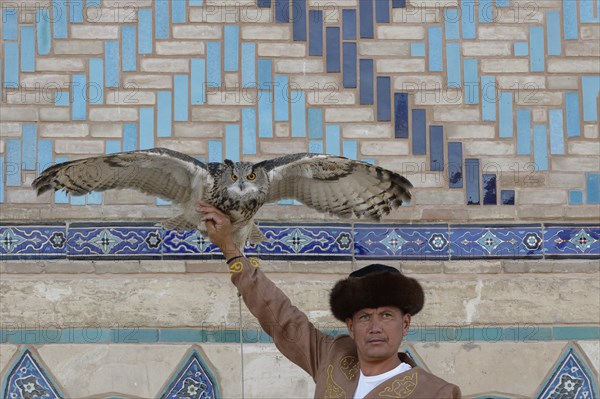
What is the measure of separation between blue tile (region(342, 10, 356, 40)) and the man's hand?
1563mm

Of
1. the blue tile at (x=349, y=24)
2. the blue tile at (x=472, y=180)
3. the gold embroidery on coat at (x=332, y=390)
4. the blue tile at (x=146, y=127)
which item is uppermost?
the blue tile at (x=349, y=24)

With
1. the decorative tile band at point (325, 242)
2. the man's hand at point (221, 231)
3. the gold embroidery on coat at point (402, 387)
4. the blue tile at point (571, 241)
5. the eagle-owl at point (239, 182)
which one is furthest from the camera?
the blue tile at point (571, 241)

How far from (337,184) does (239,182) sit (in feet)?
1.66

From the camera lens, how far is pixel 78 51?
5355mm

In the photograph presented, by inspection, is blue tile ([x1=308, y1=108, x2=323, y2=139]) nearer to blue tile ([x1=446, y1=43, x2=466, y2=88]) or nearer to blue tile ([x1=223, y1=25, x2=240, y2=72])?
blue tile ([x1=223, y1=25, x2=240, y2=72])

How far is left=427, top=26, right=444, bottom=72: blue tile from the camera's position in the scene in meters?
5.43

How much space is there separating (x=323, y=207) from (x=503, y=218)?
3.27ft

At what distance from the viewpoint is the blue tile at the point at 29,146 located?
5250 millimetres

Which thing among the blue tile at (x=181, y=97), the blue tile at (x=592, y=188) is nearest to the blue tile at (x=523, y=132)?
the blue tile at (x=592, y=188)

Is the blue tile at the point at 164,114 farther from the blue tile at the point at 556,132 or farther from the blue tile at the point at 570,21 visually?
the blue tile at the point at 570,21

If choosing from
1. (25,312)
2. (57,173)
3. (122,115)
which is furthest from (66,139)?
(57,173)

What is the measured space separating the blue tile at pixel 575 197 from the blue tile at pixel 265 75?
1.38 m

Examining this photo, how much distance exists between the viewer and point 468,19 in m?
5.48

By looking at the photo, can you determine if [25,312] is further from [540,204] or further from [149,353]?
[540,204]
